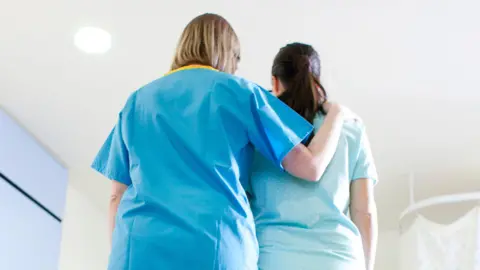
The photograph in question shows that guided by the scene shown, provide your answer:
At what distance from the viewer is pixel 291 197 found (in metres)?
1.03

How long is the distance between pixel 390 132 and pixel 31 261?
1.30 metres

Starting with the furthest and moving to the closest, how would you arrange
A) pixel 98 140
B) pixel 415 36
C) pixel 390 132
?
pixel 98 140 < pixel 390 132 < pixel 415 36

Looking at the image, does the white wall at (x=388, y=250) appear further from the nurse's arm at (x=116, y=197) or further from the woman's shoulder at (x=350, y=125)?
the nurse's arm at (x=116, y=197)

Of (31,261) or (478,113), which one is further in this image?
(31,261)

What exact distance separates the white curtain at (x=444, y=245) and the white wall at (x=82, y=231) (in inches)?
49.0

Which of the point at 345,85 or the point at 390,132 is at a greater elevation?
the point at 345,85

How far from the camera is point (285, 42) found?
1845 millimetres

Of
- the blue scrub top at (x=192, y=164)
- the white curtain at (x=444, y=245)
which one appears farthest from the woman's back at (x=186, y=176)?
the white curtain at (x=444, y=245)

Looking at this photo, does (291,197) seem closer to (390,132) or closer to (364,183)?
(364,183)

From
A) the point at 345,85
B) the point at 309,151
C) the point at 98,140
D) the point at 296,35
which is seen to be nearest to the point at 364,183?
the point at 309,151

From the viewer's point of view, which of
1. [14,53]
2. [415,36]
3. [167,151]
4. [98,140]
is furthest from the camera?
[98,140]

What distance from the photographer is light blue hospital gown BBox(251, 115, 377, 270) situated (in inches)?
38.7

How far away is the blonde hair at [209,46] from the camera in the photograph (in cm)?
109

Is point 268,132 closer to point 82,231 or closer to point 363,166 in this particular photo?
point 363,166
